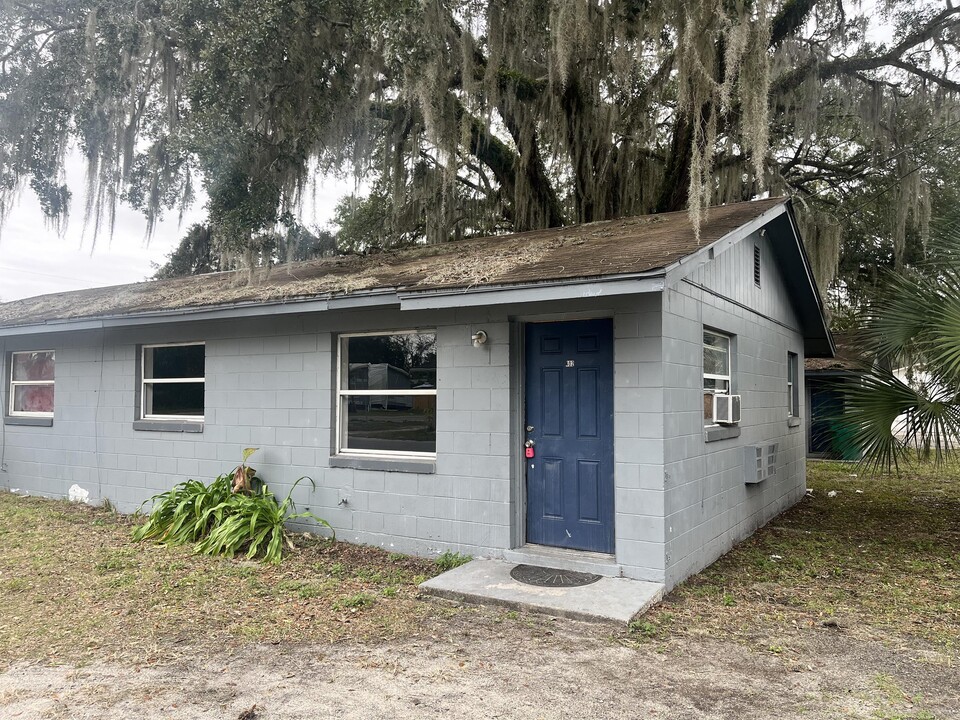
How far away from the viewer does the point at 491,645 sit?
15.0ft

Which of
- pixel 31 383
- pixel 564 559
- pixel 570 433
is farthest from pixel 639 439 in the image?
pixel 31 383

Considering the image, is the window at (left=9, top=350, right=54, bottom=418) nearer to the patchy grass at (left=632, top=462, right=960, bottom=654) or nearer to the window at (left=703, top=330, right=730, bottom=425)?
the window at (left=703, top=330, right=730, bottom=425)

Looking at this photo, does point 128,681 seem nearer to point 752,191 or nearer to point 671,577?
point 671,577

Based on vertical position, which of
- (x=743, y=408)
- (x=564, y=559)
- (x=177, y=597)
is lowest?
(x=177, y=597)

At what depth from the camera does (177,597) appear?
5.55 meters

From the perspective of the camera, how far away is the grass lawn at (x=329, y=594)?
15.7ft

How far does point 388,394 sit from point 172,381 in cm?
343

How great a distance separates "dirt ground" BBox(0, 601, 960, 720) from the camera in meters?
3.65

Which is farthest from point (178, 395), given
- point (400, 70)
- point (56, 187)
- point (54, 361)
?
point (400, 70)

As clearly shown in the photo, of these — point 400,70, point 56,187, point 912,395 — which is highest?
point 400,70

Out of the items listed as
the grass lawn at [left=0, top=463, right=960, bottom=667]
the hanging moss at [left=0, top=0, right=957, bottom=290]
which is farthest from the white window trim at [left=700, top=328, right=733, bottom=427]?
the grass lawn at [left=0, top=463, right=960, bottom=667]

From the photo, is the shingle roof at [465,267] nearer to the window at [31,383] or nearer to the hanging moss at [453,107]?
the hanging moss at [453,107]

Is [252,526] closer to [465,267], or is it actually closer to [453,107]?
[465,267]

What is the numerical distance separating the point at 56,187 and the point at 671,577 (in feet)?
32.0
